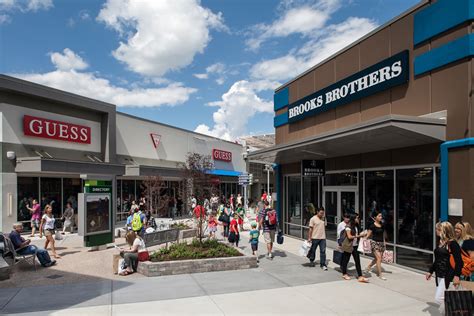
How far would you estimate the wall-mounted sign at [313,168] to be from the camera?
1368 centimetres

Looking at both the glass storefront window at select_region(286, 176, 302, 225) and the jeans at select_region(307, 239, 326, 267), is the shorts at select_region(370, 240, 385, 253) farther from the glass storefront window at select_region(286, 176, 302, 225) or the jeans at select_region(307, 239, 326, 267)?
the glass storefront window at select_region(286, 176, 302, 225)

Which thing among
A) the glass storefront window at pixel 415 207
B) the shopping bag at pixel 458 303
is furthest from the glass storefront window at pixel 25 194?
the shopping bag at pixel 458 303

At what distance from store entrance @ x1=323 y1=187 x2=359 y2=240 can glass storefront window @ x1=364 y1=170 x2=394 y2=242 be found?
62 centimetres

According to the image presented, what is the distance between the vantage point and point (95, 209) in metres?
13.3

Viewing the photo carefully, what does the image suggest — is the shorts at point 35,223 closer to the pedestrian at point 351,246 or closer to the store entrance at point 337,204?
the store entrance at point 337,204

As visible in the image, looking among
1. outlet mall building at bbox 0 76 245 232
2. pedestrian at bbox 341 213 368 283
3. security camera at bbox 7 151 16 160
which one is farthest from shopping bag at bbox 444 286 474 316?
security camera at bbox 7 151 16 160

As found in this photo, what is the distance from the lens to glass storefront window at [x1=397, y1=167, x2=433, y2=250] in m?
9.66

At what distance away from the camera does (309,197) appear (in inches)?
613

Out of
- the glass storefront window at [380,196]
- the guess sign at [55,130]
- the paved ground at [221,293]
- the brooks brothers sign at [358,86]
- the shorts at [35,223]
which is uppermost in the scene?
the brooks brothers sign at [358,86]

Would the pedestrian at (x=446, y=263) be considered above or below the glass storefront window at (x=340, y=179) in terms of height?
below

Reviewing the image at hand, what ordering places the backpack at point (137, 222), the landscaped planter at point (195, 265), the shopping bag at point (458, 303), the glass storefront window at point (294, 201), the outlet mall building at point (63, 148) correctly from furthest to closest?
the outlet mall building at point (63, 148) < the glass storefront window at point (294, 201) < the backpack at point (137, 222) < the landscaped planter at point (195, 265) < the shopping bag at point (458, 303)

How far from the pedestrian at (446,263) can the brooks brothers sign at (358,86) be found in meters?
5.56

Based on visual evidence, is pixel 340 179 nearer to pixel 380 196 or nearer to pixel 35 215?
A: pixel 380 196

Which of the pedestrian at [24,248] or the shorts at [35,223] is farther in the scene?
the shorts at [35,223]
